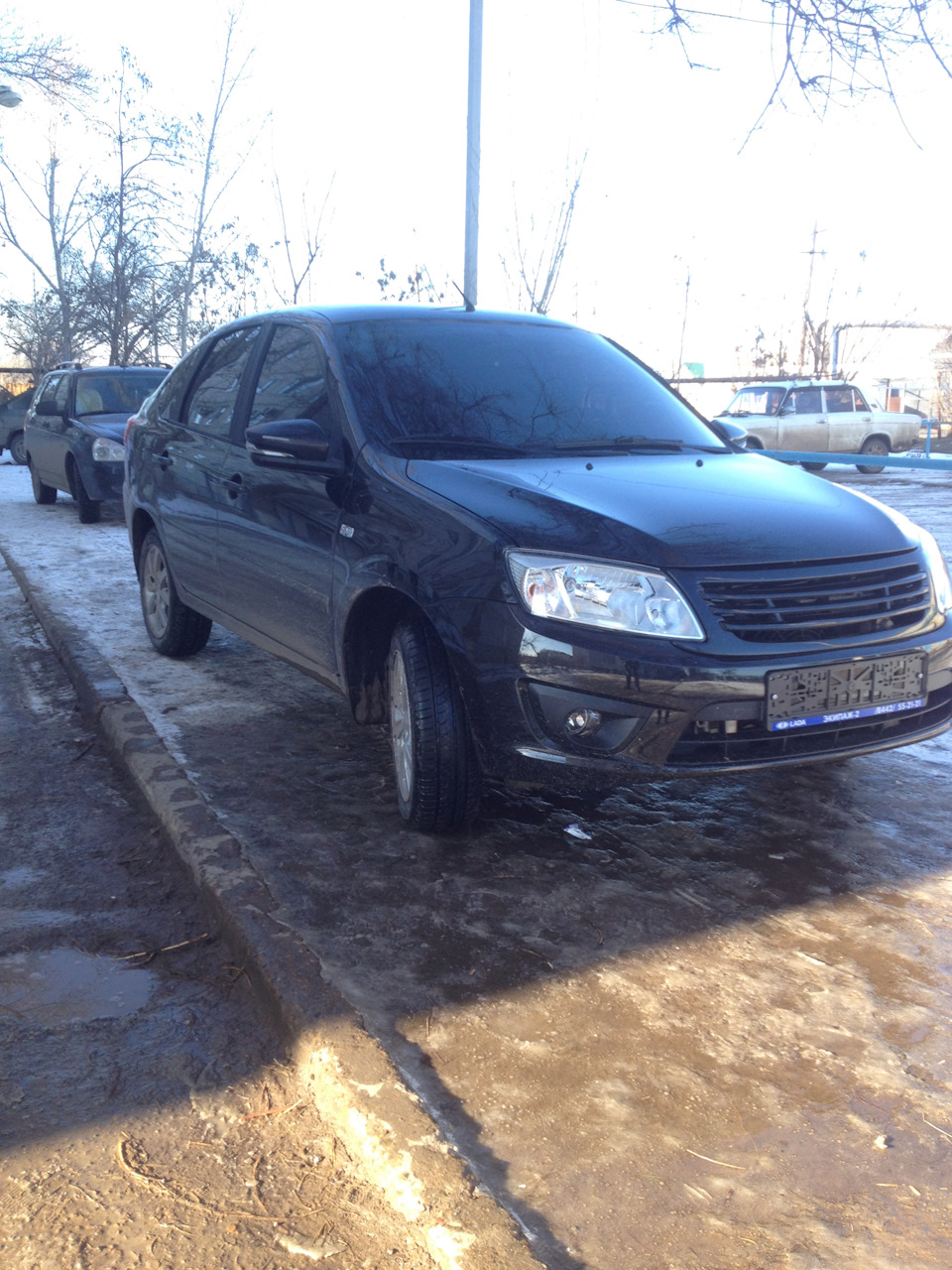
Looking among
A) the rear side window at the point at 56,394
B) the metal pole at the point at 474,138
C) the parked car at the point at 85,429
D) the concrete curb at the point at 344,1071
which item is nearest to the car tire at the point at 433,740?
the concrete curb at the point at 344,1071

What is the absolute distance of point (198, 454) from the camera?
524 cm

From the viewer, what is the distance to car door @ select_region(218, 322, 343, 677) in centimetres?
407

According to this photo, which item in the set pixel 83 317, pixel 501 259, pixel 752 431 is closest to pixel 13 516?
pixel 501 259

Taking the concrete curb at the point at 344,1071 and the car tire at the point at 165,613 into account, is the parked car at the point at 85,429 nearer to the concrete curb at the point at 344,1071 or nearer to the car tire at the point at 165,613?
the car tire at the point at 165,613

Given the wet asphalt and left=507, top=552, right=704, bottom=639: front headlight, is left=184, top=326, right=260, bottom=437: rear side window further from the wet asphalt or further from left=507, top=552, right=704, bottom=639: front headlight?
left=507, top=552, right=704, bottom=639: front headlight

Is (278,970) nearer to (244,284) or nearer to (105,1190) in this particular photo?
(105,1190)

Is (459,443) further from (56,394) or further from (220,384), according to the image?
(56,394)

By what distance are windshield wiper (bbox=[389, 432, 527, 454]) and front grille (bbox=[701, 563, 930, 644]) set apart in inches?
40.8

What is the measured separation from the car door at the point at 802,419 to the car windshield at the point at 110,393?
42.4 ft

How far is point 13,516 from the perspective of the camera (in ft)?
42.7

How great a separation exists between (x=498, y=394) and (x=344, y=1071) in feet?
8.48

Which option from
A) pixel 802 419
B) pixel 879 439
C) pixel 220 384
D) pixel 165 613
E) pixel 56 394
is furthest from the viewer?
pixel 879 439

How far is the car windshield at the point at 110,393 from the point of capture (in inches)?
504

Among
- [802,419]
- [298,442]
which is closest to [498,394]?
[298,442]
